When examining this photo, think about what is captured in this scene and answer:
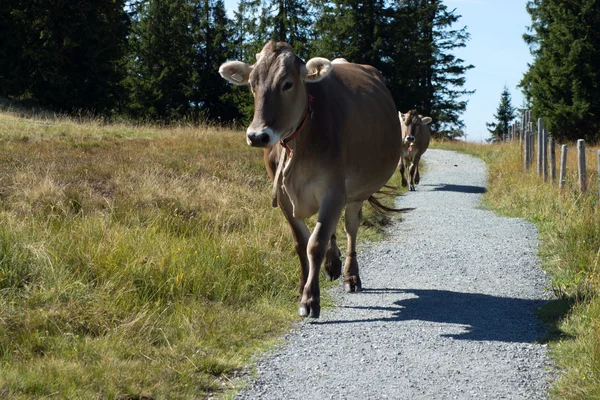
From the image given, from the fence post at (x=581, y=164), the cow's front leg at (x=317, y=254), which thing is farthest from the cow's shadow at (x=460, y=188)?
the cow's front leg at (x=317, y=254)

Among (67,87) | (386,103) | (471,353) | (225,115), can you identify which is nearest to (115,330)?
(471,353)

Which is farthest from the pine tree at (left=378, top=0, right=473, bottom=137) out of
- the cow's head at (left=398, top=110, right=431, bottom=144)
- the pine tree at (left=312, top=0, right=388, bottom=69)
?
the cow's head at (left=398, top=110, right=431, bottom=144)

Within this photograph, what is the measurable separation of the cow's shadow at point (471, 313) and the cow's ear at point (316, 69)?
2.08m

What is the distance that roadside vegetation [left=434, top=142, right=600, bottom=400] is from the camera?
15.3ft

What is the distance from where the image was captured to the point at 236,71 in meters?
6.55

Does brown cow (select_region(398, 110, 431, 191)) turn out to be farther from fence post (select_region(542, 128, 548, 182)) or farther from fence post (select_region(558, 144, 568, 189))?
fence post (select_region(558, 144, 568, 189))

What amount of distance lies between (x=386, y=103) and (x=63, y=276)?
4.22m

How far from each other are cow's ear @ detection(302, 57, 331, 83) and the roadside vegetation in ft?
9.18

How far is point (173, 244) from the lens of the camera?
748cm

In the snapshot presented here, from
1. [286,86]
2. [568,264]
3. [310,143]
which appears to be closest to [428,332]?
[310,143]

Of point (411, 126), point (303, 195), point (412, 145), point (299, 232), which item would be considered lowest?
point (299, 232)

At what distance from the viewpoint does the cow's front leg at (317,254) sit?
6.15 m

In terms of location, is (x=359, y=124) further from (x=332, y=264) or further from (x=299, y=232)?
(x=332, y=264)

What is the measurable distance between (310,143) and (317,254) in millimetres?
980
